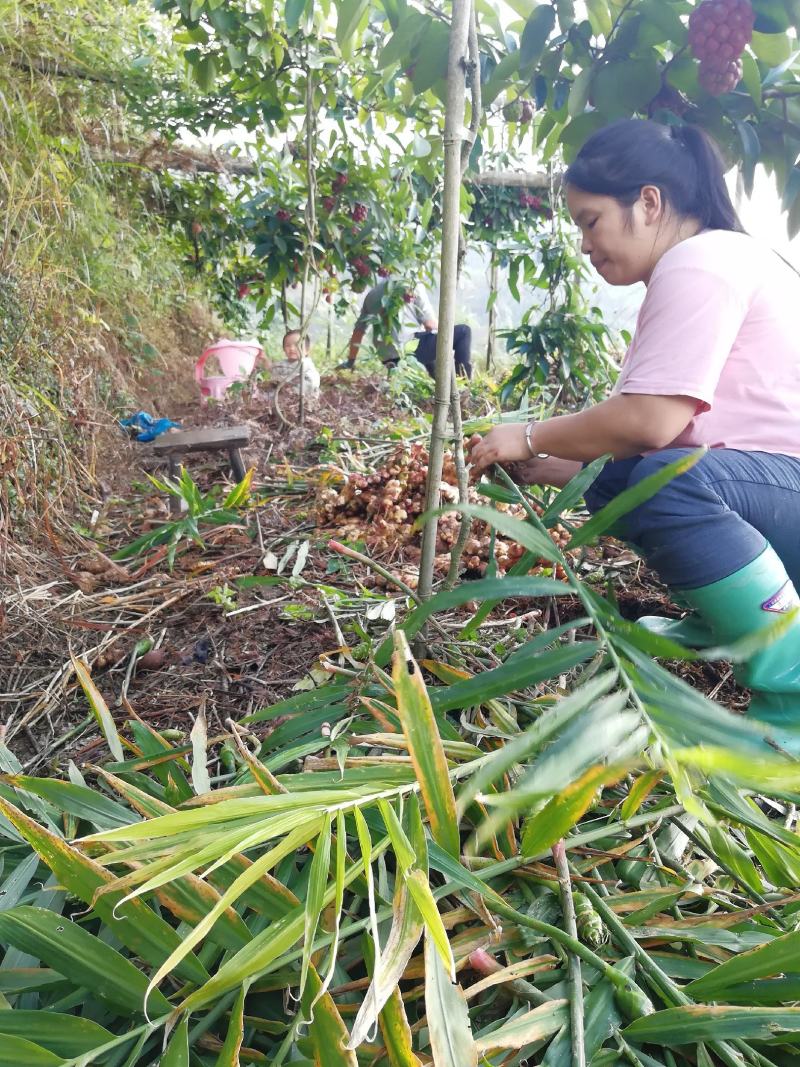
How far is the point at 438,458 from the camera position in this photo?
812 mm

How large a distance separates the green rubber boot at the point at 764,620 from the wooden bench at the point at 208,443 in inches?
60.5

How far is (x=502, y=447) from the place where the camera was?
37.8 inches

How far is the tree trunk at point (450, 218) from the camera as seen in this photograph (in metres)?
0.74

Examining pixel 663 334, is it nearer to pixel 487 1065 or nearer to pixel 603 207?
pixel 603 207

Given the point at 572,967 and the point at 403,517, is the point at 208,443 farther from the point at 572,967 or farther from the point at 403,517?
the point at 572,967

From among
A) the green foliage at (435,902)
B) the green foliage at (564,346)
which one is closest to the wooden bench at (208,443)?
the green foliage at (564,346)

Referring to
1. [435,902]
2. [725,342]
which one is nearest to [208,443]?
[725,342]

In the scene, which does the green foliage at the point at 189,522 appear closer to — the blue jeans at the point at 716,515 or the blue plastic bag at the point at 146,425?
the blue jeans at the point at 716,515

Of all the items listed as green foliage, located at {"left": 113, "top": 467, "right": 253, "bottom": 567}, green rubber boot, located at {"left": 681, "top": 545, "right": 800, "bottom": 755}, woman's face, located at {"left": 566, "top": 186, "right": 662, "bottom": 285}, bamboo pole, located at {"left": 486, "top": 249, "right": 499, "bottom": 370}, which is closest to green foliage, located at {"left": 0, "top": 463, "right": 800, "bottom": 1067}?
green rubber boot, located at {"left": 681, "top": 545, "right": 800, "bottom": 755}

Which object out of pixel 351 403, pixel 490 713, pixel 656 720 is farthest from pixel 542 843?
pixel 351 403

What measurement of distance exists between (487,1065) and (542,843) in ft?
0.50

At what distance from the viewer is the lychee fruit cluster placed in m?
0.81

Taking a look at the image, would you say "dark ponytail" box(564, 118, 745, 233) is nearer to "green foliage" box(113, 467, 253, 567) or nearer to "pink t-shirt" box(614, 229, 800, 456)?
"pink t-shirt" box(614, 229, 800, 456)

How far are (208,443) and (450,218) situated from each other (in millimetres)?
1429
